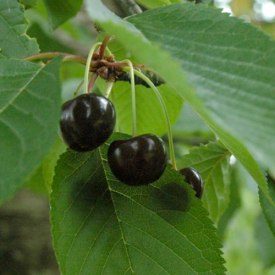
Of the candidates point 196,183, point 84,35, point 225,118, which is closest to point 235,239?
point 84,35

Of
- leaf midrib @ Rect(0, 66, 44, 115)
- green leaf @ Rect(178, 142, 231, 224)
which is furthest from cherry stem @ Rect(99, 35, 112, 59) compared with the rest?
green leaf @ Rect(178, 142, 231, 224)

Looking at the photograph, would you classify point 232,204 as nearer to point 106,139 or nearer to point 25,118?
point 106,139

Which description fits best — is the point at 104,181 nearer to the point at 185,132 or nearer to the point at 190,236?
the point at 190,236

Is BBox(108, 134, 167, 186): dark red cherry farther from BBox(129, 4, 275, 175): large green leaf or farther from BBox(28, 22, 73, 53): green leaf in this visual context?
BBox(28, 22, 73, 53): green leaf

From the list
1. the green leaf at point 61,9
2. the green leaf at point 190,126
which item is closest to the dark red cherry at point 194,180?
the green leaf at point 61,9

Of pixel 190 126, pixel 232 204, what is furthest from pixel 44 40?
pixel 232 204

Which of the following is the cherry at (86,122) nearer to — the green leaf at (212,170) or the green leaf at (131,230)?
the green leaf at (131,230)
